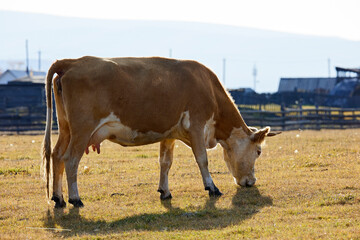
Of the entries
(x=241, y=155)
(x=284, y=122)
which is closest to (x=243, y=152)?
(x=241, y=155)

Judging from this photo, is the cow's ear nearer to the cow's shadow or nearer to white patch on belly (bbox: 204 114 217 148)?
white patch on belly (bbox: 204 114 217 148)

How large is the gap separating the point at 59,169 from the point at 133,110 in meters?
1.44

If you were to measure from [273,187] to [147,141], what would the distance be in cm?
229

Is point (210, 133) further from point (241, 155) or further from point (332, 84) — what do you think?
point (332, 84)

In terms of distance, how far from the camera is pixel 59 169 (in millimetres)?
8867

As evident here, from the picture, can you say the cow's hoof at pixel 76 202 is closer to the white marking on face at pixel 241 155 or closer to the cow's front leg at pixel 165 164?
the cow's front leg at pixel 165 164

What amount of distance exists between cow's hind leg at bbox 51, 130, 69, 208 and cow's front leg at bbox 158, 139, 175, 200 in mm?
1626

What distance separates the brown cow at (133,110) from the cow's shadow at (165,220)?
0.78 meters

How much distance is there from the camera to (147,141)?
918 centimetres

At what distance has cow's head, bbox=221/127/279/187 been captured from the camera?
1025 centimetres

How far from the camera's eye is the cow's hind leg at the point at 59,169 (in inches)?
343

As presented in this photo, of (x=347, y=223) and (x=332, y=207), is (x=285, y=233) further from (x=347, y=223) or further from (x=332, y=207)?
(x=332, y=207)

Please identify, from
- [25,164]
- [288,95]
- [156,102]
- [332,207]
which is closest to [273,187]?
[332,207]

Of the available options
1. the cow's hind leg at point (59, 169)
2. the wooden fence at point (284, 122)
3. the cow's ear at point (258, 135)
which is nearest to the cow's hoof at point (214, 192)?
the cow's ear at point (258, 135)
